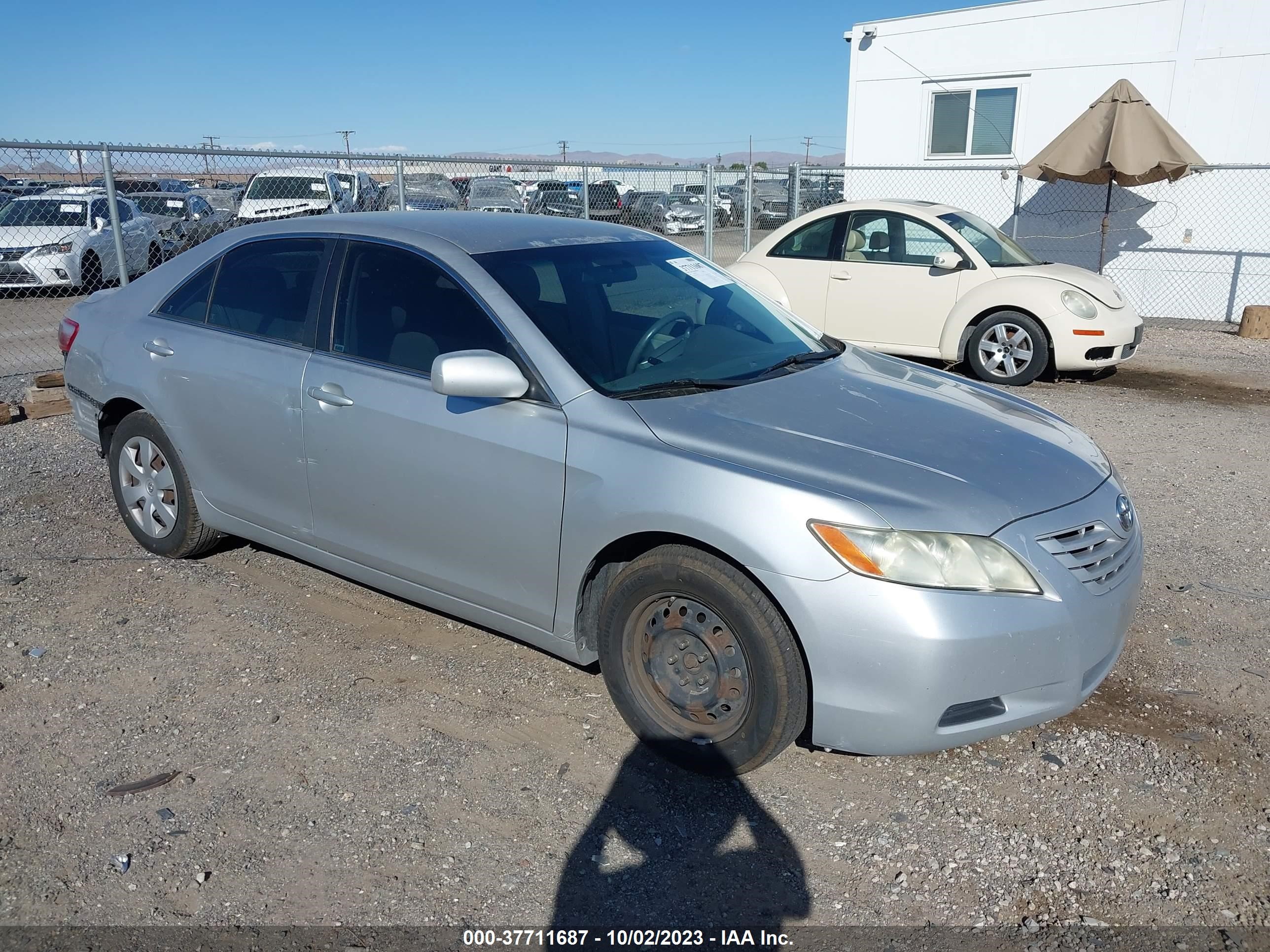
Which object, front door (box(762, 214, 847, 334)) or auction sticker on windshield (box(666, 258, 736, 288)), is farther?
front door (box(762, 214, 847, 334))

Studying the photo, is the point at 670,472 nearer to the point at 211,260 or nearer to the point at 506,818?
the point at 506,818

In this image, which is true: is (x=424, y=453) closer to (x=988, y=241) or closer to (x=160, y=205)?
(x=988, y=241)

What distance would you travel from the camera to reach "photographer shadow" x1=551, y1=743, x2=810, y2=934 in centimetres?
270

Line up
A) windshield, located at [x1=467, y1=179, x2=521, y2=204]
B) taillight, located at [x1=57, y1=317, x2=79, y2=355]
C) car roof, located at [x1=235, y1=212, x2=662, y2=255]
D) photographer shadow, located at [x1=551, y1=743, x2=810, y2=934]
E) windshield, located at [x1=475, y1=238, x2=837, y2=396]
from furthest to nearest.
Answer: windshield, located at [x1=467, y1=179, x2=521, y2=204] → taillight, located at [x1=57, y1=317, x2=79, y2=355] → car roof, located at [x1=235, y1=212, x2=662, y2=255] → windshield, located at [x1=475, y1=238, x2=837, y2=396] → photographer shadow, located at [x1=551, y1=743, x2=810, y2=934]

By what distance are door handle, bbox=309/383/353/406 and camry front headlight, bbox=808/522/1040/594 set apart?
1.92 m

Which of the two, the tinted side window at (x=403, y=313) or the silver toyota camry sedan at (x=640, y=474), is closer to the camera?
the silver toyota camry sedan at (x=640, y=474)

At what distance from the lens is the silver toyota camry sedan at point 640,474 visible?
2895 millimetres

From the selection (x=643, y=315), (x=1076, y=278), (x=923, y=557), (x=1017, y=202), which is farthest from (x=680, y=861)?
(x=1017, y=202)

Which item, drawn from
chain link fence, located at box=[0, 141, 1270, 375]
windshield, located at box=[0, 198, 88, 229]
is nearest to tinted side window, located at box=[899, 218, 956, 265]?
chain link fence, located at box=[0, 141, 1270, 375]

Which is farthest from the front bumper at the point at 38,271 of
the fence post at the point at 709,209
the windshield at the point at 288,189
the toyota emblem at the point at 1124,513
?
the toyota emblem at the point at 1124,513

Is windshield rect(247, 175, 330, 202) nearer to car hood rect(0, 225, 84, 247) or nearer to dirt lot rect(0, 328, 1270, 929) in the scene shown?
car hood rect(0, 225, 84, 247)

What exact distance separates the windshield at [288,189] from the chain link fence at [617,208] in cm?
3

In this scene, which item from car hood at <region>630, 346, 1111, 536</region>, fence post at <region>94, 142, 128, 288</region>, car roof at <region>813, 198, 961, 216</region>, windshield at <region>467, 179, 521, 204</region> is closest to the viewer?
car hood at <region>630, 346, 1111, 536</region>

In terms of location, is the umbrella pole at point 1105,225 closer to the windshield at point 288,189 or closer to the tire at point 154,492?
the windshield at point 288,189
